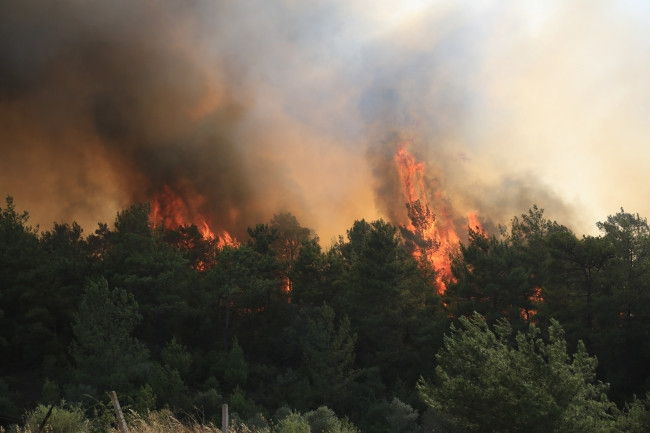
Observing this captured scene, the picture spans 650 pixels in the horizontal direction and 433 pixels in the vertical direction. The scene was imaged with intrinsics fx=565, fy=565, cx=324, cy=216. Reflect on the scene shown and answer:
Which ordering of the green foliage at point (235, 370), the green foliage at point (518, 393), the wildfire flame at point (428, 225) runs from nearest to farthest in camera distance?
the green foliage at point (518, 393)
the green foliage at point (235, 370)
the wildfire flame at point (428, 225)

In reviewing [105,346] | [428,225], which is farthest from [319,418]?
[428,225]

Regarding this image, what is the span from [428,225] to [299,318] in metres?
43.4

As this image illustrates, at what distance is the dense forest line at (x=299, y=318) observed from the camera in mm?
40375

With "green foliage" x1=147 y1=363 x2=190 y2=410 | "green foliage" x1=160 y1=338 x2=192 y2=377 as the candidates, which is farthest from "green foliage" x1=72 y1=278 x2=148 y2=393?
"green foliage" x1=160 y1=338 x2=192 y2=377

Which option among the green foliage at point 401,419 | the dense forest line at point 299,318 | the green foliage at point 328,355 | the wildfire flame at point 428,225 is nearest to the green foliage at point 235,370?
the dense forest line at point 299,318

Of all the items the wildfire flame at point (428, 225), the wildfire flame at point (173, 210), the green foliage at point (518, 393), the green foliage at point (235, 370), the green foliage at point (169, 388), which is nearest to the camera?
the green foliage at point (518, 393)

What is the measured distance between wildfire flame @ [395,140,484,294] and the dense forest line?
27.8m

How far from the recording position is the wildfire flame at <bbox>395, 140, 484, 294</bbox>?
89.3 metres

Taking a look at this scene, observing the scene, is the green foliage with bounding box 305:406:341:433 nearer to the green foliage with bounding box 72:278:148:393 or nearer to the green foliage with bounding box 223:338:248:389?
the green foliage with bounding box 223:338:248:389

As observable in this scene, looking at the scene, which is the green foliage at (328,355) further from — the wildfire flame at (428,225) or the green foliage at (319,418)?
the wildfire flame at (428,225)

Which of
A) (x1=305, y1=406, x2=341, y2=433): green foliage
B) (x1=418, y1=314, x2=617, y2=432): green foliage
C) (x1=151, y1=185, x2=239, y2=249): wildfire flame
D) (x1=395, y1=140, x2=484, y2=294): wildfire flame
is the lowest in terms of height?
(x1=418, y1=314, x2=617, y2=432): green foliage

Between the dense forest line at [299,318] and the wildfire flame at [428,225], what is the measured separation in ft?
91.1

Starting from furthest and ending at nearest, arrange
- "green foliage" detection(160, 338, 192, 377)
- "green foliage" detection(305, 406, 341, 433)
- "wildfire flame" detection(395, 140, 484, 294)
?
"wildfire flame" detection(395, 140, 484, 294) < "green foliage" detection(160, 338, 192, 377) < "green foliage" detection(305, 406, 341, 433)

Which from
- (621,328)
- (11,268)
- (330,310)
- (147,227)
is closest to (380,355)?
(330,310)
